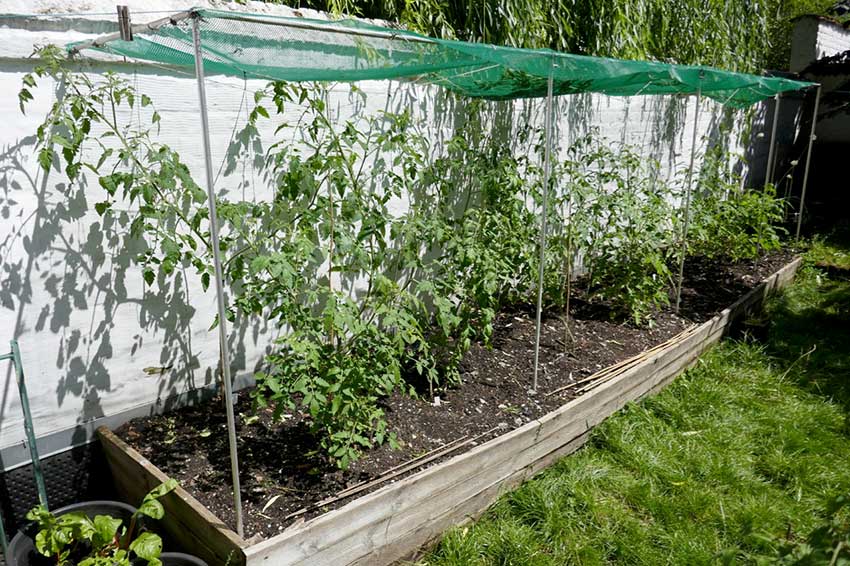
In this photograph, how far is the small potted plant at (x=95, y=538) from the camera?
239 cm

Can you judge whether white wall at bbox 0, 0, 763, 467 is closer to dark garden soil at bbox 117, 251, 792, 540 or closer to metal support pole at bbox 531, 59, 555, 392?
dark garden soil at bbox 117, 251, 792, 540

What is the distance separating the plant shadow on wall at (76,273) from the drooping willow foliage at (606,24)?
66.4 inches

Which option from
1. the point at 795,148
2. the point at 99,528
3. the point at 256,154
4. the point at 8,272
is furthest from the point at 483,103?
the point at 795,148

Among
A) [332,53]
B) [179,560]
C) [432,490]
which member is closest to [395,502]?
[432,490]

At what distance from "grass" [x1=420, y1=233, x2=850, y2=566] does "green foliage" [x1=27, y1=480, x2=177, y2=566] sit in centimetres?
115

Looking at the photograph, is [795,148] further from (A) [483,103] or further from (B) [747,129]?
(A) [483,103]

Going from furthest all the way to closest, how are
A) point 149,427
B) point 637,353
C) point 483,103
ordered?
point 483,103, point 637,353, point 149,427

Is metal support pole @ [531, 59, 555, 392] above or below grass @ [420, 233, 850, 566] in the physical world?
above

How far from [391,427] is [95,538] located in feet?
4.77

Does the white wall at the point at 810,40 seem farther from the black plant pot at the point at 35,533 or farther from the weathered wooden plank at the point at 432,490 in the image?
the black plant pot at the point at 35,533

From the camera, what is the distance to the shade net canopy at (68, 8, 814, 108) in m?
2.25

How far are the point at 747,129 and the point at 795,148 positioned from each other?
79.1 inches

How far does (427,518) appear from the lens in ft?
9.69

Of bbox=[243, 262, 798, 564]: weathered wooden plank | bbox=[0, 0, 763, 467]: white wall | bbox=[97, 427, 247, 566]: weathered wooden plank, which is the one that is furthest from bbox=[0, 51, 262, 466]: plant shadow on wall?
bbox=[243, 262, 798, 564]: weathered wooden plank
